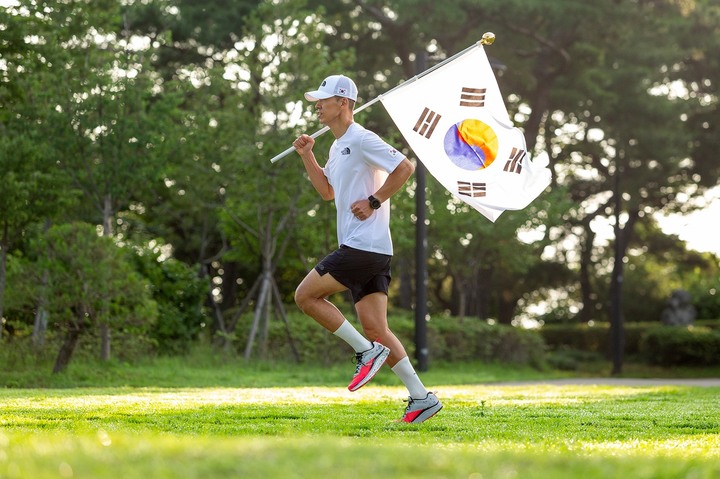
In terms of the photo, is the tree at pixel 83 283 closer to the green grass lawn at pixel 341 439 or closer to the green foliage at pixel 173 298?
the green grass lawn at pixel 341 439

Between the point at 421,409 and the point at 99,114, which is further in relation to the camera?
the point at 99,114

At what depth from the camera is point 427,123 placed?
31.7 ft

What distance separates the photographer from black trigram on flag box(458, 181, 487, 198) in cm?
943

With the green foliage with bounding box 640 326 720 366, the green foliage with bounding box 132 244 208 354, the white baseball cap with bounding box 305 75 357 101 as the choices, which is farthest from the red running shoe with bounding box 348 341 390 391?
the green foliage with bounding box 640 326 720 366

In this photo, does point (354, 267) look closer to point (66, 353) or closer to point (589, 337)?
point (66, 353)

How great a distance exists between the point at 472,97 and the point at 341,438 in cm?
426

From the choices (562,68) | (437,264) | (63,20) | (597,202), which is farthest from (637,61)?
(63,20)

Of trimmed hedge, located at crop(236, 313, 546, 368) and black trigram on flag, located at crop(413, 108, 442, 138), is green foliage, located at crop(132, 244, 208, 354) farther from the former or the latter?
black trigram on flag, located at crop(413, 108, 442, 138)

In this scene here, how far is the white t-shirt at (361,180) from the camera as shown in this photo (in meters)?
7.91

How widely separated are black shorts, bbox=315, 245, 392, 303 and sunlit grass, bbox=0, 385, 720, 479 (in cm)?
95

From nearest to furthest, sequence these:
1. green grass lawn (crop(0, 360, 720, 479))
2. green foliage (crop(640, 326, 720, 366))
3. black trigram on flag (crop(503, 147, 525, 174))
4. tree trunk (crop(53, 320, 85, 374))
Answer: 1. green grass lawn (crop(0, 360, 720, 479))
2. black trigram on flag (crop(503, 147, 525, 174))
3. tree trunk (crop(53, 320, 85, 374))
4. green foliage (crop(640, 326, 720, 366))

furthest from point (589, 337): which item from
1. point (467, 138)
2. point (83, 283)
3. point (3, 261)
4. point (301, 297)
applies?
point (301, 297)

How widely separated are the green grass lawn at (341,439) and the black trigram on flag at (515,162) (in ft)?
6.49

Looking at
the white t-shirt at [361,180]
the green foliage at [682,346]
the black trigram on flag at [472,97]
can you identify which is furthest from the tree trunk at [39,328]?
the green foliage at [682,346]
